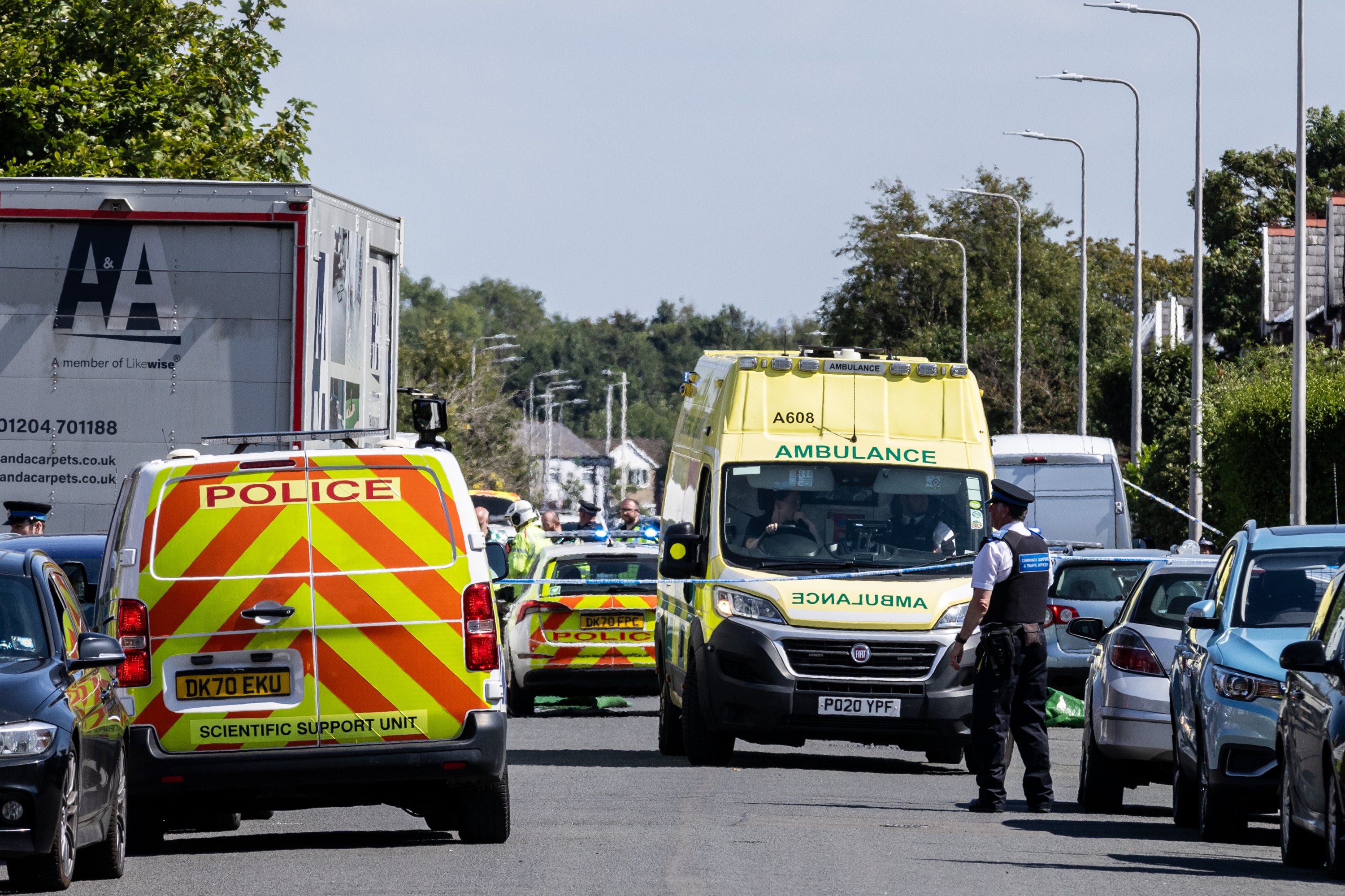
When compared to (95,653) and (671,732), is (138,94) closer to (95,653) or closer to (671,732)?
(671,732)

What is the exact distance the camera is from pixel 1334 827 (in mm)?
9828

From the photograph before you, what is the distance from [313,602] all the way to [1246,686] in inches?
175

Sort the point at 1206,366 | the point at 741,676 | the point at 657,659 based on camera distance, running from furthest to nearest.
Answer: the point at 1206,366 → the point at 657,659 → the point at 741,676

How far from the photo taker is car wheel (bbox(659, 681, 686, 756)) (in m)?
17.2

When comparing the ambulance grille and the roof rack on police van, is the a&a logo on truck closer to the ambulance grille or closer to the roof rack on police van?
the roof rack on police van

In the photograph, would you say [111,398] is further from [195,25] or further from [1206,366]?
[1206,366]

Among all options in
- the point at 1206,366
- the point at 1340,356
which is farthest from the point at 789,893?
the point at 1206,366

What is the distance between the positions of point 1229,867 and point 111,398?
8254mm

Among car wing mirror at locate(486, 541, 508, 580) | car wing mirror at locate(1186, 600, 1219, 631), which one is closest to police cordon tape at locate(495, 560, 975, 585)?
car wing mirror at locate(486, 541, 508, 580)

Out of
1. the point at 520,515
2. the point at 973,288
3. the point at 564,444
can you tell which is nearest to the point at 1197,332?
the point at 520,515

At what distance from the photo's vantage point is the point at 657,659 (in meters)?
18.3

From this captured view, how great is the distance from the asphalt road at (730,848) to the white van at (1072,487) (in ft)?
60.3

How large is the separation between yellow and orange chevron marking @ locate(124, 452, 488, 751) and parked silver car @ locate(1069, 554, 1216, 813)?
4.56 metres

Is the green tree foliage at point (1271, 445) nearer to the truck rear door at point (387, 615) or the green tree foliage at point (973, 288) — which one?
the truck rear door at point (387, 615)
